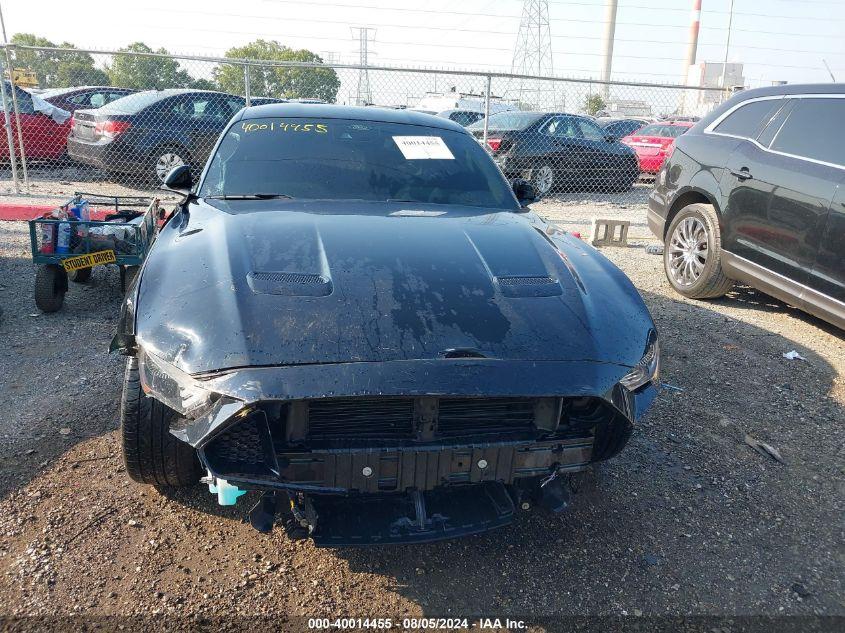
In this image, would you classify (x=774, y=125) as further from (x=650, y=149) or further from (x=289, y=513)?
(x=650, y=149)

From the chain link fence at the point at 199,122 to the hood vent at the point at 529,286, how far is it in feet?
21.7

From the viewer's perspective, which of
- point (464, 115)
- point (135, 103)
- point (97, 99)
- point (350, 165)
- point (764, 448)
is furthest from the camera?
point (464, 115)

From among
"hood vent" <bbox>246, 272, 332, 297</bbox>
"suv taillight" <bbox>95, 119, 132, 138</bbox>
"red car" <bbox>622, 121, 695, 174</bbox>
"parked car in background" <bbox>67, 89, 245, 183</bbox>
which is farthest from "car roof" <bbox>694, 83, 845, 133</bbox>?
"red car" <bbox>622, 121, 695, 174</bbox>

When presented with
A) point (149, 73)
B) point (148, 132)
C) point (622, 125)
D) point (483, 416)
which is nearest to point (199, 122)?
point (148, 132)

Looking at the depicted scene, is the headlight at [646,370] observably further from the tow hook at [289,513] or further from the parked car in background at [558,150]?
the parked car in background at [558,150]

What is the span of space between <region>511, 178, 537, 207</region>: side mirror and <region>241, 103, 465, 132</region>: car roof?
0.53 m

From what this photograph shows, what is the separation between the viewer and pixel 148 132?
407 inches

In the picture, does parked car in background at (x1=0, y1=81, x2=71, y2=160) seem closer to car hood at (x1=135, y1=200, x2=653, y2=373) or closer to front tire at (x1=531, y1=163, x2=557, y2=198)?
front tire at (x1=531, y1=163, x2=557, y2=198)

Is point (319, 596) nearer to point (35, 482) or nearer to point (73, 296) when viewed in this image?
point (35, 482)

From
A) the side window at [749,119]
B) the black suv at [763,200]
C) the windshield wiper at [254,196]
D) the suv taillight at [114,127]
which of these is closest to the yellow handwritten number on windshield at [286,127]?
the windshield wiper at [254,196]

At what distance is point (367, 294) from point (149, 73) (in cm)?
1209

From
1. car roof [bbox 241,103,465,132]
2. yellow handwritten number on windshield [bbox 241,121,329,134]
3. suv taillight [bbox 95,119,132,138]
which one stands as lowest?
suv taillight [bbox 95,119,132,138]

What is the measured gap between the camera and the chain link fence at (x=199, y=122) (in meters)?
10.2

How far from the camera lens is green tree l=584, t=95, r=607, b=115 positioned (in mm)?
13873
